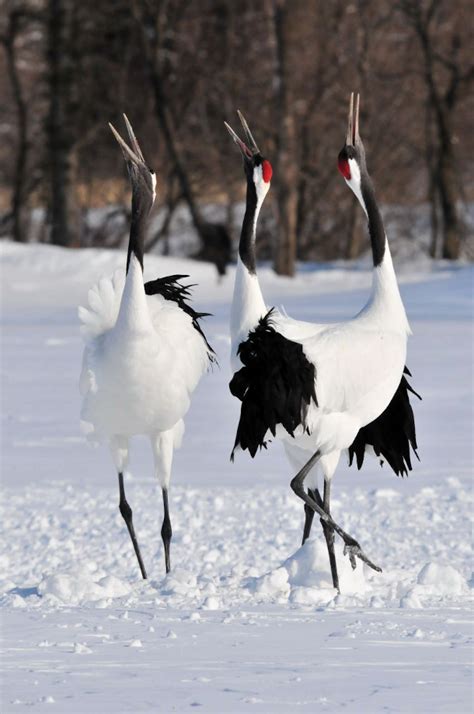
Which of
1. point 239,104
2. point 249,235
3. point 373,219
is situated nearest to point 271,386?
point 249,235

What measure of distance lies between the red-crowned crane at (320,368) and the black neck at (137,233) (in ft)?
1.80

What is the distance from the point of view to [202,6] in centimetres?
3045

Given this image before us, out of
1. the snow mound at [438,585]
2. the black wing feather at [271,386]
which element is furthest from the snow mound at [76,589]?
the snow mound at [438,585]

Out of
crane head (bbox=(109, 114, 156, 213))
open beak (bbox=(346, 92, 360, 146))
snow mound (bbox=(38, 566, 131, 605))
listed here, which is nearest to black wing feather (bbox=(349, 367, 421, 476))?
open beak (bbox=(346, 92, 360, 146))

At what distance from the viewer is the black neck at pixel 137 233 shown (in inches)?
265

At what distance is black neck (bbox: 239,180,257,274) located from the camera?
634cm

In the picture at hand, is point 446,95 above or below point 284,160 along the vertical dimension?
above

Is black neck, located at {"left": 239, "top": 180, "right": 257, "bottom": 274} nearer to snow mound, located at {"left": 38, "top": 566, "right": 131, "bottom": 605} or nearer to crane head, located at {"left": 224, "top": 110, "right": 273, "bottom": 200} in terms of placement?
crane head, located at {"left": 224, "top": 110, "right": 273, "bottom": 200}

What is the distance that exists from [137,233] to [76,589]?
1.95 meters

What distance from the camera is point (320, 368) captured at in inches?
235

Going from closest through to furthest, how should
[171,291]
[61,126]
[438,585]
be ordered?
[438,585] → [171,291] → [61,126]

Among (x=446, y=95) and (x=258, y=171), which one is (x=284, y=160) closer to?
(x=446, y=95)

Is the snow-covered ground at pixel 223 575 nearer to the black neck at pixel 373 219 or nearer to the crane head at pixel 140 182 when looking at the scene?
the black neck at pixel 373 219

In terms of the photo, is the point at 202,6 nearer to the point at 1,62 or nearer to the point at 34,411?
the point at 1,62
